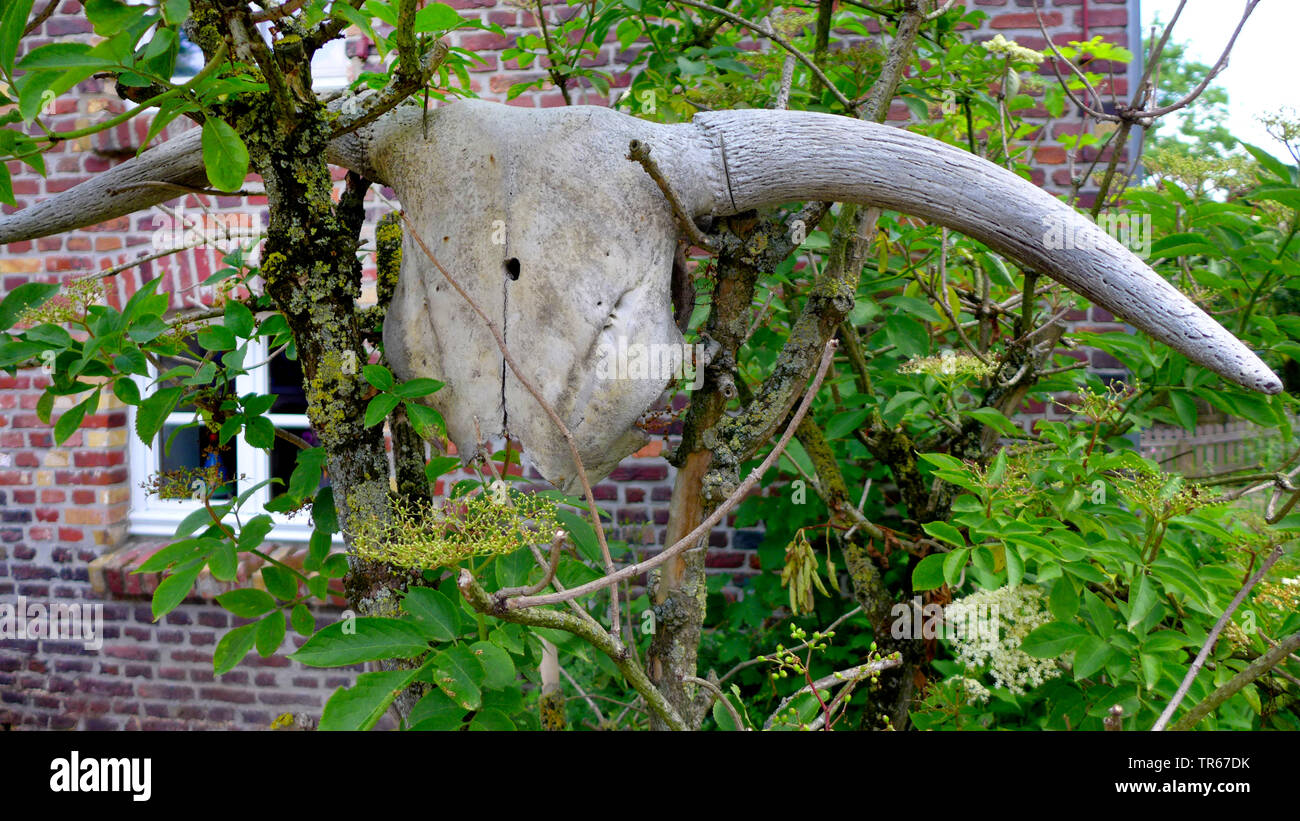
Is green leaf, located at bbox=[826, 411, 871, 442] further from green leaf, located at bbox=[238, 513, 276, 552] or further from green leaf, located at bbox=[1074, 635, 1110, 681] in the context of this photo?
green leaf, located at bbox=[238, 513, 276, 552]

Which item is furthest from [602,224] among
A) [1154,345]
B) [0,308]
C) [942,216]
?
[1154,345]

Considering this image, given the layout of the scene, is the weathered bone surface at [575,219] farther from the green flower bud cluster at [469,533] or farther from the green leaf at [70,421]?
the green leaf at [70,421]

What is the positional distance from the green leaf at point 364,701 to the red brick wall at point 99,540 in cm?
229

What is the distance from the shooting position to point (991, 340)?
2119 mm

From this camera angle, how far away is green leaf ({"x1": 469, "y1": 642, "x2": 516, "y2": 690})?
91 centimetres

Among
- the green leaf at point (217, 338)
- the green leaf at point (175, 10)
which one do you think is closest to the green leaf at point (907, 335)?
the green leaf at point (217, 338)

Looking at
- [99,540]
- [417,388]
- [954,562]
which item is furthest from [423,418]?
[99,540]

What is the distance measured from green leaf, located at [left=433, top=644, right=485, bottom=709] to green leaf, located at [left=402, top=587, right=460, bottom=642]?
3 centimetres

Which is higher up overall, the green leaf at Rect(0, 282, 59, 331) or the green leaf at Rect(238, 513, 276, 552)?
the green leaf at Rect(0, 282, 59, 331)

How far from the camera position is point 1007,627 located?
1.38 meters

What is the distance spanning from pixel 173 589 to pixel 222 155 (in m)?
0.59

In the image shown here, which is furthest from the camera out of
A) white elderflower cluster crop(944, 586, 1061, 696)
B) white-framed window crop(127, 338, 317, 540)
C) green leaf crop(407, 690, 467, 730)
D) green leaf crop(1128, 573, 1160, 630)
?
white-framed window crop(127, 338, 317, 540)

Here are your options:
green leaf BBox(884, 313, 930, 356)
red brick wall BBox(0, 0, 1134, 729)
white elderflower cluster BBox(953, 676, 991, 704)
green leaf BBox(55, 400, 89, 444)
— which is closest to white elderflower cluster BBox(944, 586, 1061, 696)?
white elderflower cluster BBox(953, 676, 991, 704)

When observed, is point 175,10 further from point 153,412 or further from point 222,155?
point 153,412
